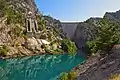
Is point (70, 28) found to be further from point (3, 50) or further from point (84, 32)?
point (3, 50)

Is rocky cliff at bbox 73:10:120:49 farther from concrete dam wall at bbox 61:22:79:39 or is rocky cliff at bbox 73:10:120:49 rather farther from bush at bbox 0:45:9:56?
bush at bbox 0:45:9:56

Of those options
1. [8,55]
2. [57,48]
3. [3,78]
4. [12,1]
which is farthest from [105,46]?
[12,1]

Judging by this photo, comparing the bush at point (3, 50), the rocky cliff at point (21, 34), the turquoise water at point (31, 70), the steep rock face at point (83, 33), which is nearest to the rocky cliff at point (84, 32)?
the steep rock face at point (83, 33)

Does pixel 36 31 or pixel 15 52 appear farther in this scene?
pixel 36 31

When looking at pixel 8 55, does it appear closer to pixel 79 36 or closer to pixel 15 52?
pixel 15 52

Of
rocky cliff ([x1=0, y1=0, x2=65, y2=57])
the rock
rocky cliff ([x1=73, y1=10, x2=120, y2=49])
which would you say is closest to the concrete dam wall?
rocky cliff ([x1=73, y1=10, x2=120, y2=49])

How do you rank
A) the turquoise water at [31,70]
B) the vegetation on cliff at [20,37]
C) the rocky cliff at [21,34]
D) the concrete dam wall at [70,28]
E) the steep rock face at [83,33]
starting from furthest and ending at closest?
the concrete dam wall at [70,28], the steep rock face at [83,33], the vegetation on cliff at [20,37], the rocky cliff at [21,34], the turquoise water at [31,70]

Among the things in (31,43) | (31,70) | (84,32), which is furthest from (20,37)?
(84,32)

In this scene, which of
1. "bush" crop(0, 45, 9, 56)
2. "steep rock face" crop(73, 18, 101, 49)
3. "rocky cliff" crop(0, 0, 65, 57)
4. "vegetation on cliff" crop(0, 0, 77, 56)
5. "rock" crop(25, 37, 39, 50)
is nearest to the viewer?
"bush" crop(0, 45, 9, 56)

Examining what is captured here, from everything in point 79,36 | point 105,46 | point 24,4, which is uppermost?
point 24,4

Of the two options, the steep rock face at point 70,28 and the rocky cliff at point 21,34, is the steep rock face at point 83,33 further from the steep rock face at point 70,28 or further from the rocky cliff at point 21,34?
the rocky cliff at point 21,34

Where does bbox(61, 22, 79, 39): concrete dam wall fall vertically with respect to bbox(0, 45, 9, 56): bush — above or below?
below
